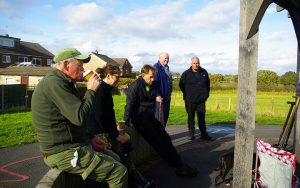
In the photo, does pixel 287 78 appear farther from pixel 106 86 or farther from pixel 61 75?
pixel 61 75

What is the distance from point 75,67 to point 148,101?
2.92 meters

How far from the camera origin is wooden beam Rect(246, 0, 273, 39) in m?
4.36

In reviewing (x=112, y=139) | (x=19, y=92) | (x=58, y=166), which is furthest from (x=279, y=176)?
(x=19, y=92)

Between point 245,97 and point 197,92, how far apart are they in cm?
462

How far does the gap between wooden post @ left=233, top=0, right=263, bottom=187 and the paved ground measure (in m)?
0.99

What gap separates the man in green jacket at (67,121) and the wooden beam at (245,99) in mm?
1777

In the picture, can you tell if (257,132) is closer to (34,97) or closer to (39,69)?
(34,97)

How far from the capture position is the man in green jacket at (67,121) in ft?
11.6

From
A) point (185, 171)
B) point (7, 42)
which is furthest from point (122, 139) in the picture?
point (7, 42)

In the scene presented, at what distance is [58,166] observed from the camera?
3.77 meters

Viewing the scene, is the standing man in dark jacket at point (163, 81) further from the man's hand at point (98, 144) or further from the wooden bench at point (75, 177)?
the man's hand at point (98, 144)

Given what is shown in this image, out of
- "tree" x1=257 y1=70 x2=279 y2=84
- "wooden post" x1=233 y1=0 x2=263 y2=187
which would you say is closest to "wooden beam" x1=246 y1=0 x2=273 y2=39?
"wooden post" x1=233 y1=0 x2=263 y2=187

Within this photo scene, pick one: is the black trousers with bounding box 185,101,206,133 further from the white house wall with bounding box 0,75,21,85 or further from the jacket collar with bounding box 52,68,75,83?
the white house wall with bounding box 0,75,21,85

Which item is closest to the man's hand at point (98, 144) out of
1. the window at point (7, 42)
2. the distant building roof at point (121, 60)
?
the window at point (7, 42)
